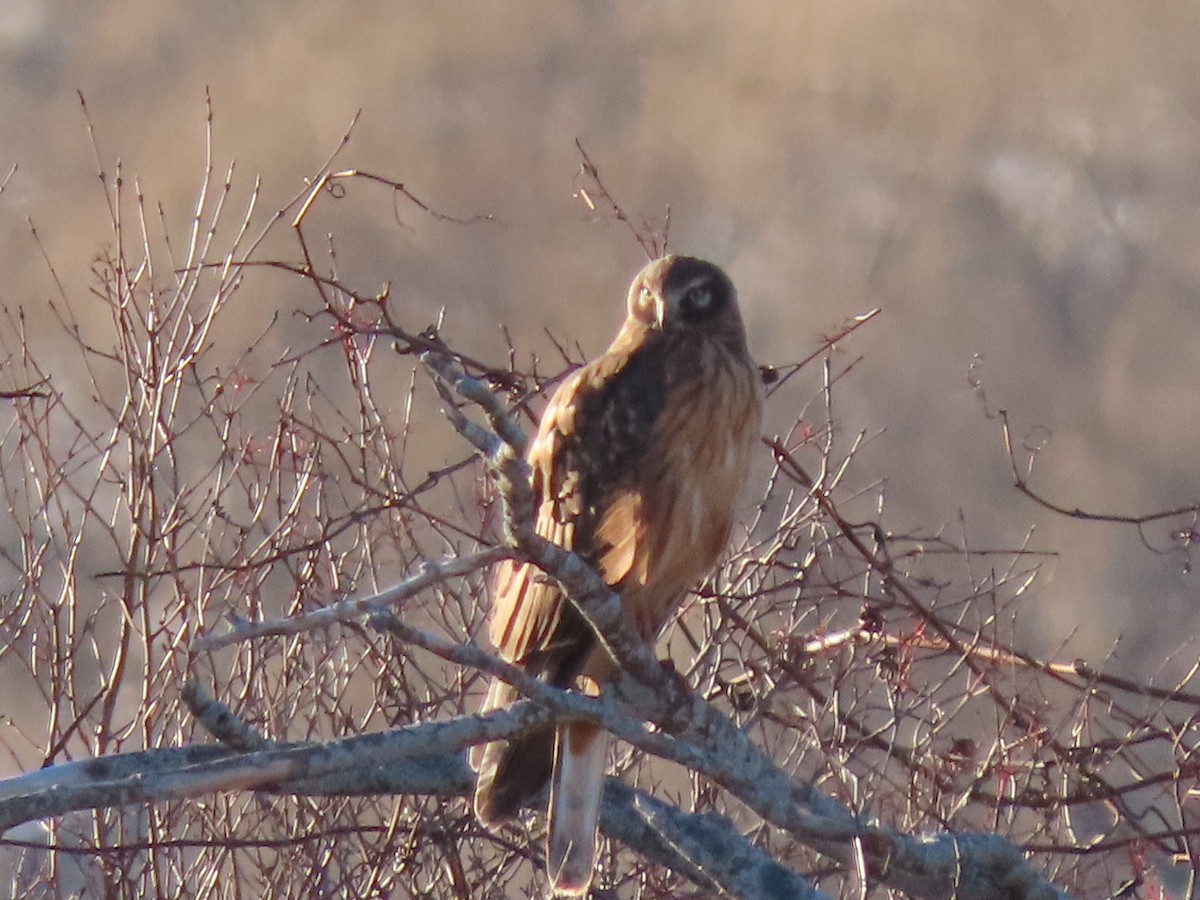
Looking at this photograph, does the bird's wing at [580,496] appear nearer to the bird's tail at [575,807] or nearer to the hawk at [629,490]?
the hawk at [629,490]

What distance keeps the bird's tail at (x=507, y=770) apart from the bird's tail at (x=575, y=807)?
0.12ft

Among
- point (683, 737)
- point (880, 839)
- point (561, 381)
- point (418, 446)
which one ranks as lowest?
point (880, 839)

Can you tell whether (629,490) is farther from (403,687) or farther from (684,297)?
(403,687)

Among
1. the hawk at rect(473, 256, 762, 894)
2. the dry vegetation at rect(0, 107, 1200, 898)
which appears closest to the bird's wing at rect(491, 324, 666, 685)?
the hawk at rect(473, 256, 762, 894)

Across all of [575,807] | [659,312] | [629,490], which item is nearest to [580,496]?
[629,490]

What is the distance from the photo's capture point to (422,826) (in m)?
3.90

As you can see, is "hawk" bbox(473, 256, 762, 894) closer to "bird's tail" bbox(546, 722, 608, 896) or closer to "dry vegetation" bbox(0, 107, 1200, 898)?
"bird's tail" bbox(546, 722, 608, 896)

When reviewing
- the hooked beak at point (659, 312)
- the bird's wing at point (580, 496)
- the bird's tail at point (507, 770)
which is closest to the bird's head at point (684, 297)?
the hooked beak at point (659, 312)

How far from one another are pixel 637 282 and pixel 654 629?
94 centimetres

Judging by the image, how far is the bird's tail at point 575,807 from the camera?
3118 millimetres

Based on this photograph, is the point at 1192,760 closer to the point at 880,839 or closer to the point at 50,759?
the point at 880,839

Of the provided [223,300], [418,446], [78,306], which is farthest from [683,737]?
[78,306]

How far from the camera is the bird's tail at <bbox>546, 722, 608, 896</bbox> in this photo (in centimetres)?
312

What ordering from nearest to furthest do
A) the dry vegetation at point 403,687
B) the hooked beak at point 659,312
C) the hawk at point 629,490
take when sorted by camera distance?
the dry vegetation at point 403,687
the hawk at point 629,490
the hooked beak at point 659,312
